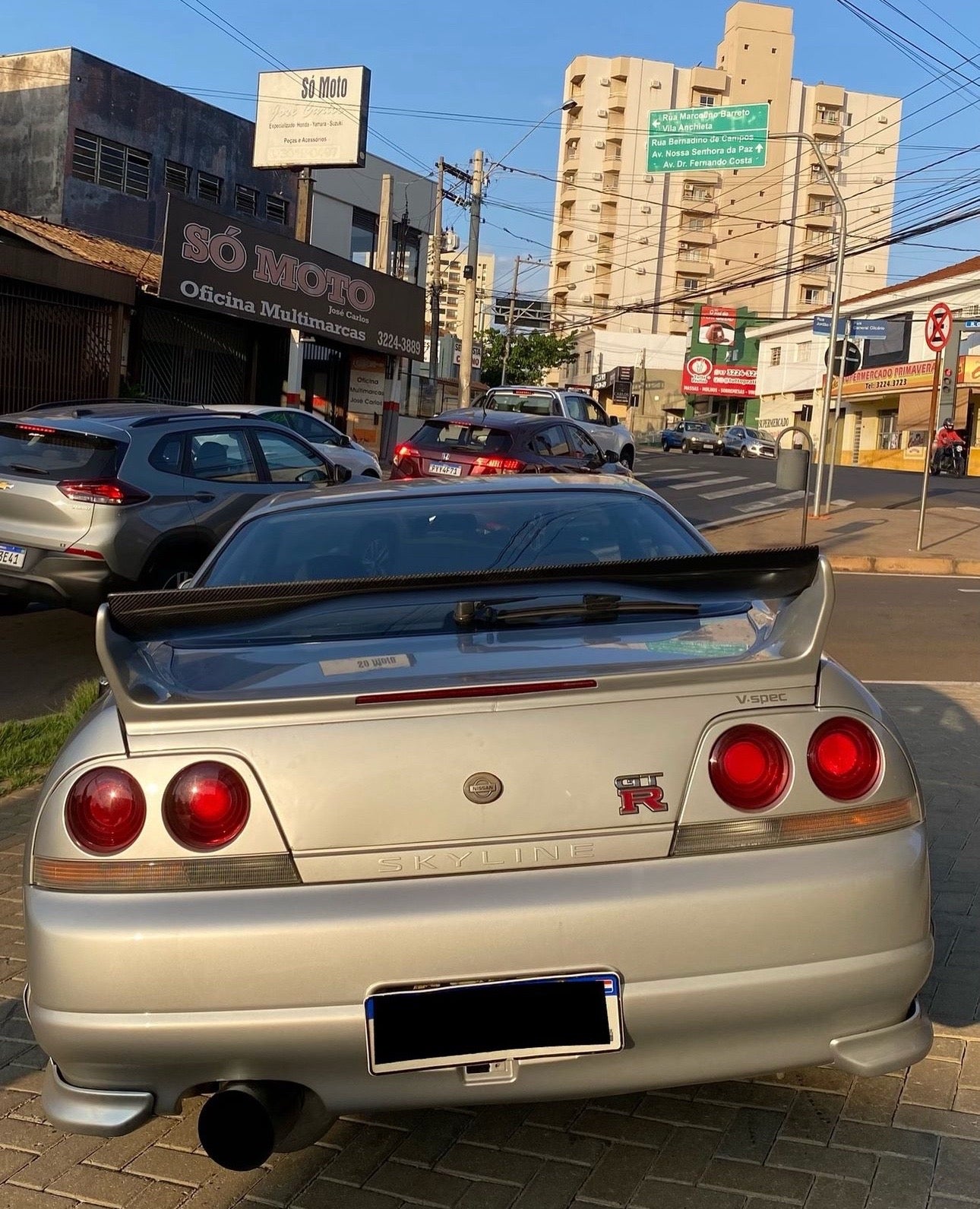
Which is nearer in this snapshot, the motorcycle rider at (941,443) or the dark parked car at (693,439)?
the motorcycle rider at (941,443)

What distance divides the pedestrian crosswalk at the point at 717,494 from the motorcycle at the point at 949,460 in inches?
385

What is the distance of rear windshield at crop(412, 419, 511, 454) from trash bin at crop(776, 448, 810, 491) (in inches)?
125

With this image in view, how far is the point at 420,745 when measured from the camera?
96.0 inches

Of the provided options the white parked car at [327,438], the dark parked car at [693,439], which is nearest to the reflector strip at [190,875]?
the white parked car at [327,438]

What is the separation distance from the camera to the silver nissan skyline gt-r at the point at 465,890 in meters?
2.35

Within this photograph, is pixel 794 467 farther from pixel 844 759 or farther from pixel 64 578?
pixel 844 759

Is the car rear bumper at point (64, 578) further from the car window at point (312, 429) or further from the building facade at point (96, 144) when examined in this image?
the building facade at point (96, 144)

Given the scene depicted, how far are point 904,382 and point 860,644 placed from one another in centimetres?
3950

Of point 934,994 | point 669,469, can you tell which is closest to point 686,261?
point 669,469

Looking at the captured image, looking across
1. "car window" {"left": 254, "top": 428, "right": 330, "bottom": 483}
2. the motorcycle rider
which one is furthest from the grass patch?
the motorcycle rider

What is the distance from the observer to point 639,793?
8.05ft

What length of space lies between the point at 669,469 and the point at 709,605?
92.0 ft

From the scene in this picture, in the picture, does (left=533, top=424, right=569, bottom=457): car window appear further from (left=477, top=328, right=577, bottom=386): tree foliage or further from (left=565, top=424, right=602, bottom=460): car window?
(left=477, top=328, right=577, bottom=386): tree foliage

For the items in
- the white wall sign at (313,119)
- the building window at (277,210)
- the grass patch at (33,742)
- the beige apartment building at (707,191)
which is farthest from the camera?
A: the beige apartment building at (707,191)
